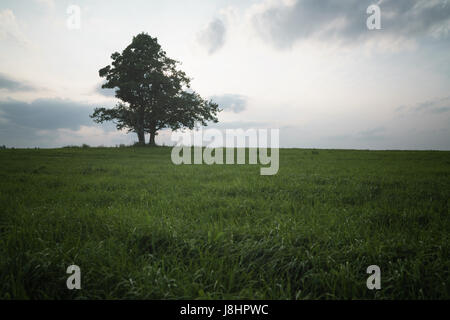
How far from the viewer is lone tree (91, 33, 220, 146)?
30156mm

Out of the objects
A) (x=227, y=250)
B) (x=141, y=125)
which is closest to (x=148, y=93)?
(x=141, y=125)

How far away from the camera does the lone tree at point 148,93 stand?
98.9 ft

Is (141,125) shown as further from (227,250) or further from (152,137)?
(227,250)

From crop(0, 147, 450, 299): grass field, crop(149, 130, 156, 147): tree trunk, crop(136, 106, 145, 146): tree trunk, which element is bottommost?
crop(0, 147, 450, 299): grass field

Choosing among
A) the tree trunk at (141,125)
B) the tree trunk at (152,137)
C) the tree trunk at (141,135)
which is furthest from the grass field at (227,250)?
the tree trunk at (141,135)

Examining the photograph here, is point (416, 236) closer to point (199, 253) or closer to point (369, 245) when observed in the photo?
point (369, 245)

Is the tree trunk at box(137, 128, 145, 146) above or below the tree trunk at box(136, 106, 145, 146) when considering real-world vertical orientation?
below

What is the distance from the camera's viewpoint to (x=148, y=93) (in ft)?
103

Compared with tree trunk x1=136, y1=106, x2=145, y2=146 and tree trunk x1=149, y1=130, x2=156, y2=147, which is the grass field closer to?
tree trunk x1=149, y1=130, x2=156, y2=147

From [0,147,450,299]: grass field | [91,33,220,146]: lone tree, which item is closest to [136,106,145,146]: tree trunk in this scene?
[91,33,220,146]: lone tree

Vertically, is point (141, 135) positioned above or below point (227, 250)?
above

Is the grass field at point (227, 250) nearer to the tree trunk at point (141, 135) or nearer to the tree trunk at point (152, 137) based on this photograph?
the tree trunk at point (152, 137)
